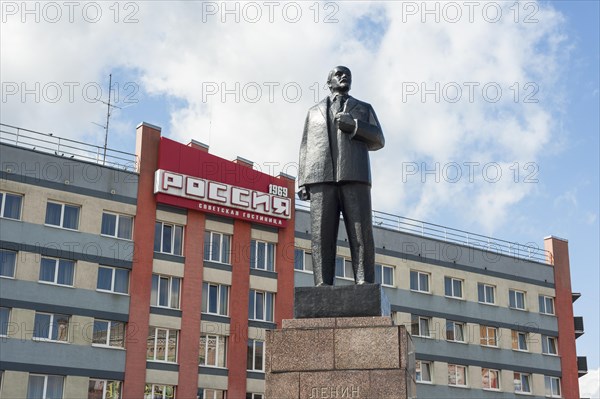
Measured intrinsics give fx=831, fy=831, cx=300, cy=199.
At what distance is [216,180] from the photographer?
4509 centimetres

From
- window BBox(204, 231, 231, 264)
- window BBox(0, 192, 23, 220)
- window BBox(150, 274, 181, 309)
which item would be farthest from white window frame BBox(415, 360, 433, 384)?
window BBox(0, 192, 23, 220)

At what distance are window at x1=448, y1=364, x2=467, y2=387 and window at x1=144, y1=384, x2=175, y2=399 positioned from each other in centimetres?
1930

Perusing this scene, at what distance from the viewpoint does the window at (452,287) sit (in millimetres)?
54250

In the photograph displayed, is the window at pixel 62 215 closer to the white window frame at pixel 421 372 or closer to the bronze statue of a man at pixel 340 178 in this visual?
the white window frame at pixel 421 372

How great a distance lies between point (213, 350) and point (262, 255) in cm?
629

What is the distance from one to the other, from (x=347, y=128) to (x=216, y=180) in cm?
3247

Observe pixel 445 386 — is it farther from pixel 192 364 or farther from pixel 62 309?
pixel 62 309

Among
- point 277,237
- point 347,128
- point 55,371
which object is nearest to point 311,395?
point 347,128

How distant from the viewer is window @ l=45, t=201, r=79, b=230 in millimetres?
39781

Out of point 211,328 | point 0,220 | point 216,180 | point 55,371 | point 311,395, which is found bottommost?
→ point 311,395

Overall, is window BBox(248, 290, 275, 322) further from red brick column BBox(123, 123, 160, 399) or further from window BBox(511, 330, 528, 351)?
window BBox(511, 330, 528, 351)

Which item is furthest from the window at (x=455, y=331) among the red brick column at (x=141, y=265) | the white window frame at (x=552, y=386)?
the red brick column at (x=141, y=265)

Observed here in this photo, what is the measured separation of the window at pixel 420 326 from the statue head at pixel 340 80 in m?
39.7

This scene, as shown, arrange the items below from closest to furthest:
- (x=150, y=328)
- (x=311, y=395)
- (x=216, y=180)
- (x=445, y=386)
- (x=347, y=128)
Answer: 1. (x=311, y=395)
2. (x=347, y=128)
3. (x=150, y=328)
4. (x=216, y=180)
5. (x=445, y=386)
